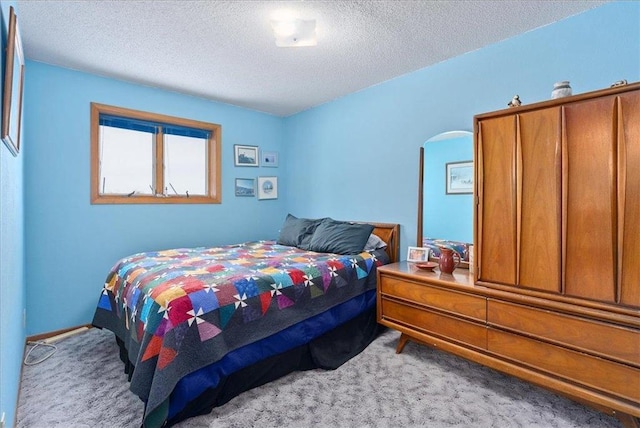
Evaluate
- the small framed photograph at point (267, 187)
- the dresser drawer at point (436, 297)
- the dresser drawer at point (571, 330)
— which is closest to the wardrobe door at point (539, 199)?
the dresser drawer at point (571, 330)

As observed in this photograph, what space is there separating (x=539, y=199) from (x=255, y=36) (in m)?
2.15

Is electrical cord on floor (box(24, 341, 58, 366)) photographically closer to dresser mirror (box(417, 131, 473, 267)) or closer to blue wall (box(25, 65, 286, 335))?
blue wall (box(25, 65, 286, 335))

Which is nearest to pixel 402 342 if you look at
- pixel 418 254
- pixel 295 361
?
pixel 418 254

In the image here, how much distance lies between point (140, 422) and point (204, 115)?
9.98 ft

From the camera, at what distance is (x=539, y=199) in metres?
1.66

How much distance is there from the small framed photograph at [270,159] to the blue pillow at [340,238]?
153 centimetres

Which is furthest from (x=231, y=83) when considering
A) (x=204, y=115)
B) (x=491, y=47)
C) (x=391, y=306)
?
(x=391, y=306)

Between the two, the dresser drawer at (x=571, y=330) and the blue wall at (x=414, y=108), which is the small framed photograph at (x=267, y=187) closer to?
the blue wall at (x=414, y=108)

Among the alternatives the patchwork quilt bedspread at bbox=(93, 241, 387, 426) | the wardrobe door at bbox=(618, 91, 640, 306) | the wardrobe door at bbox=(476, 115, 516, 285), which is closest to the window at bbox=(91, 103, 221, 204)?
the patchwork quilt bedspread at bbox=(93, 241, 387, 426)

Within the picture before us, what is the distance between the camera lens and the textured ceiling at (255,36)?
75.0 inches

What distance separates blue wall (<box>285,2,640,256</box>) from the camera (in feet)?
6.23

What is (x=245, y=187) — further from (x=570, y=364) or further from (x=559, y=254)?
(x=570, y=364)

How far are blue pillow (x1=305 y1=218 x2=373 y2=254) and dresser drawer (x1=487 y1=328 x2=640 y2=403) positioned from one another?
1275mm

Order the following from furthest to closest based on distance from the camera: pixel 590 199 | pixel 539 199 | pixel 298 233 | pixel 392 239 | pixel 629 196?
pixel 298 233 < pixel 392 239 < pixel 539 199 < pixel 590 199 < pixel 629 196
